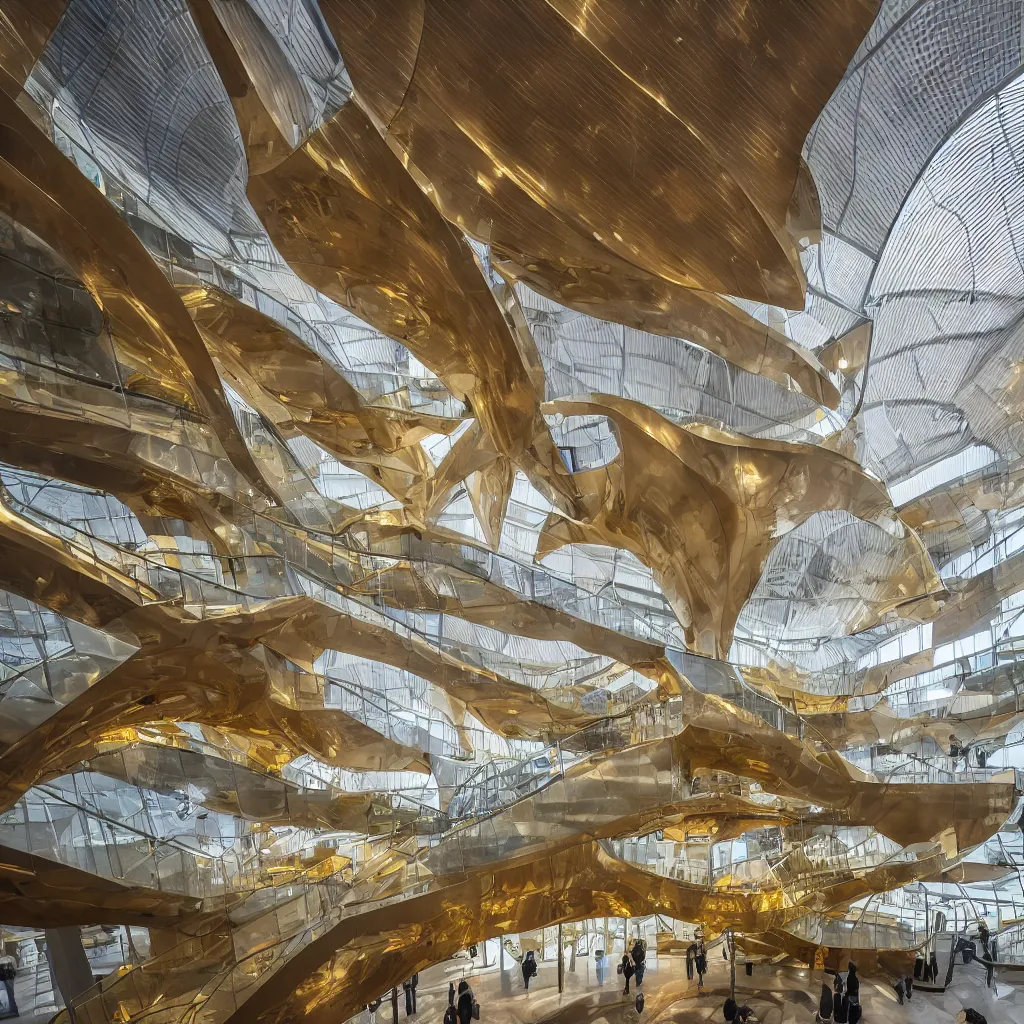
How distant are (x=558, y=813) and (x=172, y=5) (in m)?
7.70

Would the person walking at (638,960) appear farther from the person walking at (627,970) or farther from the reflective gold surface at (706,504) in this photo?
the reflective gold surface at (706,504)

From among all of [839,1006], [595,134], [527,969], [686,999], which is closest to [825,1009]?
[839,1006]

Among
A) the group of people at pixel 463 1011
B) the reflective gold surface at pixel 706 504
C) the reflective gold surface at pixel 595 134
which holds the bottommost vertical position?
the group of people at pixel 463 1011

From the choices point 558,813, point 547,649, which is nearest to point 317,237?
point 558,813

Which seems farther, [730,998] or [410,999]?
[410,999]

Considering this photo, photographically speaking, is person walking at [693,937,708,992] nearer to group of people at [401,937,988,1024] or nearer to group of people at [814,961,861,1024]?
group of people at [401,937,988,1024]

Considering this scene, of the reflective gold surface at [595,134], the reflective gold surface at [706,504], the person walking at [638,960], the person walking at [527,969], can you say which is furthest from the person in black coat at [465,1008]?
the reflective gold surface at [595,134]

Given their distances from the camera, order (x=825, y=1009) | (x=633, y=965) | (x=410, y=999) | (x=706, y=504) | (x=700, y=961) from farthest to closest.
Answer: (x=633, y=965) → (x=700, y=961) → (x=410, y=999) → (x=825, y=1009) → (x=706, y=504)

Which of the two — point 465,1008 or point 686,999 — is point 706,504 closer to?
point 465,1008

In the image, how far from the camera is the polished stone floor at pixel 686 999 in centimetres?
1308

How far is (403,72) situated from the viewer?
677 centimetres

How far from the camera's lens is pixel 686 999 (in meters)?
14.2

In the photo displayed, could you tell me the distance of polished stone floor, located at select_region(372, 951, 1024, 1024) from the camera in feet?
42.9

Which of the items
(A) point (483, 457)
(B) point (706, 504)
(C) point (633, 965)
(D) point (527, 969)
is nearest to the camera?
(B) point (706, 504)
